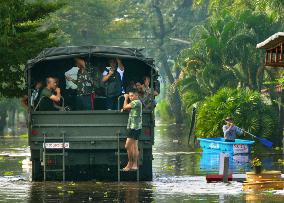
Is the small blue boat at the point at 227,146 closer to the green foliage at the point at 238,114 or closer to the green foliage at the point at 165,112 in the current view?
the green foliage at the point at 238,114

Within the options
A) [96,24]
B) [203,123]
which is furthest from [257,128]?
[96,24]

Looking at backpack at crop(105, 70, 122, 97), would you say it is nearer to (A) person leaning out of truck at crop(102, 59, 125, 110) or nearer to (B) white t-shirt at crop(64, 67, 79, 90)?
(A) person leaning out of truck at crop(102, 59, 125, 110)

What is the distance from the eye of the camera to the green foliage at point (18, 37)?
29.6m

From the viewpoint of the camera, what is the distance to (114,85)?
26.0 meters

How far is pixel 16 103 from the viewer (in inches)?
3361

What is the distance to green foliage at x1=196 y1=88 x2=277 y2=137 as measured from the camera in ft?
146

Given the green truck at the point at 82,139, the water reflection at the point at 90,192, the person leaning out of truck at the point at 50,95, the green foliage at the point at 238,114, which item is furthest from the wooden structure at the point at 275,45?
the green foliage at the point at 238,114

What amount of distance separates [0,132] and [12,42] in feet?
144

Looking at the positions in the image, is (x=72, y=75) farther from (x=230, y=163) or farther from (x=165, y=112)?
(x=165, y=112)

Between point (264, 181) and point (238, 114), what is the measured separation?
884 inches

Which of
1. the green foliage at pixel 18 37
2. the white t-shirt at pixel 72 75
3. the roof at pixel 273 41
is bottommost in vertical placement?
the white t-shirt at pixel 72 75

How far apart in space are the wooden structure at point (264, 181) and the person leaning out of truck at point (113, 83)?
4895mm

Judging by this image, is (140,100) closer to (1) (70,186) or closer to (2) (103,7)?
(1) (70,186)

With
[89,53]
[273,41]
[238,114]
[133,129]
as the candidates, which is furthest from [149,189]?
[238,114]
